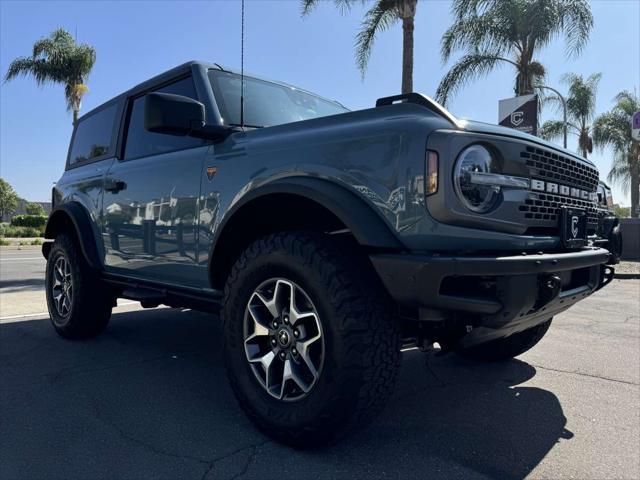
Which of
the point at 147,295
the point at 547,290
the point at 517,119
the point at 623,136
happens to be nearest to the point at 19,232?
the point at 517,119

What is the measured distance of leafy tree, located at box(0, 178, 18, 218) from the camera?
5294 cm

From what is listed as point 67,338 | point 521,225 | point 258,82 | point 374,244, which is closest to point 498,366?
point 521,225

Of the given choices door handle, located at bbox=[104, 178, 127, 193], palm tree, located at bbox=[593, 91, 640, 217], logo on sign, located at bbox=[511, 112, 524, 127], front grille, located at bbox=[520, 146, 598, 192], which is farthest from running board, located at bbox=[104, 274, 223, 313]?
palm tree, located at bbox=[593, 91, 640, 217]

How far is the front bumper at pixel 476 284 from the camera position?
6.24 ft

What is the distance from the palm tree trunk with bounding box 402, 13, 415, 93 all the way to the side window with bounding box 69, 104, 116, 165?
819 centimetres

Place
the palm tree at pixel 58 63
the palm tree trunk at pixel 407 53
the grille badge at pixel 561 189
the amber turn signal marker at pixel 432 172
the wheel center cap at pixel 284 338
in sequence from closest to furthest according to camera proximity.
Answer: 1. the amber turn signal marker at pixel 432 172
2. the grille badge at pixel 561 189
3. the wheel center cap at pixel 284 338
4. the palm tree trunk at pixel 407 53
5. the palm tree at pixel 58 63

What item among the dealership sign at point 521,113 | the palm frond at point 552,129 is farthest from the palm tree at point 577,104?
the dealership sign at point 521,113

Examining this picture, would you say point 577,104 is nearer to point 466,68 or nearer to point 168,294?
point 466,68

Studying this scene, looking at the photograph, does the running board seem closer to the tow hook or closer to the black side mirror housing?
the black side mirror housing

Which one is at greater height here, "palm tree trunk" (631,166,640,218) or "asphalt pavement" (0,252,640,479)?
"palm tree trunk" (631,166,640,218)

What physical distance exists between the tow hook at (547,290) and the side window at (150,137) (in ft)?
7.08

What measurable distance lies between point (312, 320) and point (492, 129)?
1.18 m

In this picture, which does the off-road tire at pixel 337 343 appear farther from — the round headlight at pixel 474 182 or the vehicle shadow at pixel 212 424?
the round headlight at pixel 474 182

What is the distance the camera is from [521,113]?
40.3 feet
